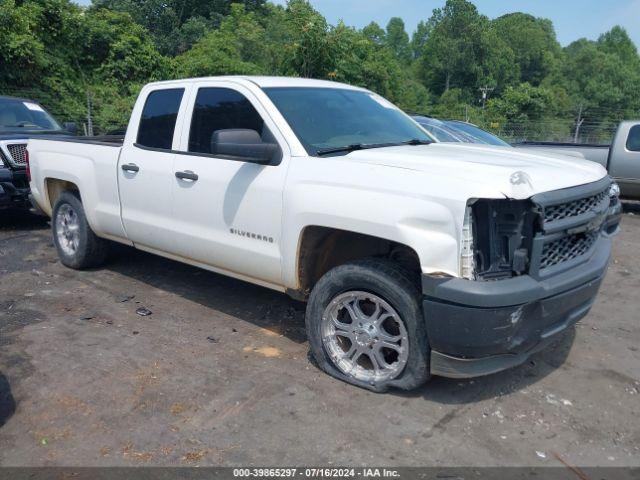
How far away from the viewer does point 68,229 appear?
21.1 ft

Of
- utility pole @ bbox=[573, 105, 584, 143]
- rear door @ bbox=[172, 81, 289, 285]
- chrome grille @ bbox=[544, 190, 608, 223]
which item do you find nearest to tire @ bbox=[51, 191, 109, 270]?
rear door @ bbox=[172, 81, 289, 285]

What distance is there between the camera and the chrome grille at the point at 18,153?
827cm

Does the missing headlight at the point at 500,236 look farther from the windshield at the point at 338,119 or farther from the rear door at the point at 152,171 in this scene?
the rear door at the point at 152,171

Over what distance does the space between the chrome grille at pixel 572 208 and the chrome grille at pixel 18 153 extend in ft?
24.3

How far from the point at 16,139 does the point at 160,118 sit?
171 inches

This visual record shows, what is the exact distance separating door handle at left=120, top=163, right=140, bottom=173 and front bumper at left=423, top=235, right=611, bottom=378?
301cm

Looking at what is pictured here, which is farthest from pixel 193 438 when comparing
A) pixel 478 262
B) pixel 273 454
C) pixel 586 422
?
pixel 586 422

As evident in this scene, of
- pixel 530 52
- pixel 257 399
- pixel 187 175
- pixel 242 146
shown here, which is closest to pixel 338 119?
pixel 242 146

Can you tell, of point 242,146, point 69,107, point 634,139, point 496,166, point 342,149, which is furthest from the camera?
point 69,107

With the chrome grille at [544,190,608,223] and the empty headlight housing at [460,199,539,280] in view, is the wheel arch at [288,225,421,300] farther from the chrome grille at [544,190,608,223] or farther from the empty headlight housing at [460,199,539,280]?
the chrome grille at [544,190,608,223]

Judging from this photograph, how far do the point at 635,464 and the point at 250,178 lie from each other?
2.88 m

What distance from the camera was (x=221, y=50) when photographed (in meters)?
24.7

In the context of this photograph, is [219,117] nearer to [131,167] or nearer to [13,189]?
[131,167]

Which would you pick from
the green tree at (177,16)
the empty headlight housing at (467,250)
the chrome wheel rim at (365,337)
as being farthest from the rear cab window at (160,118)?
the green tree at (177,16)
